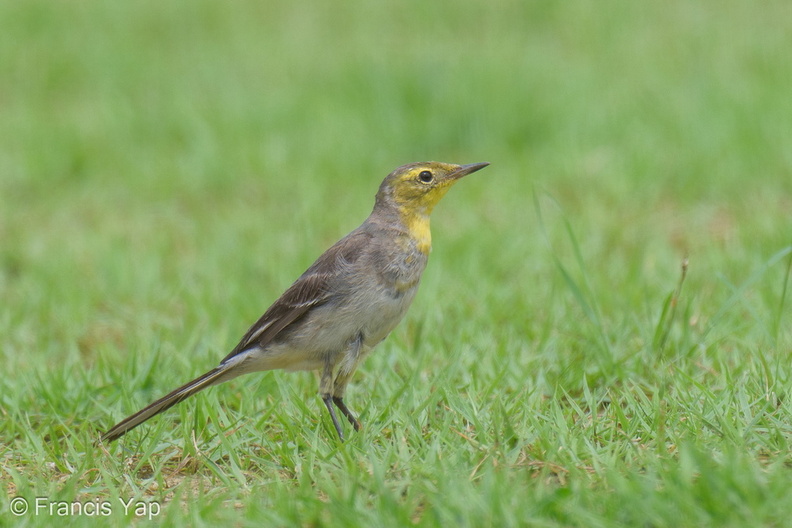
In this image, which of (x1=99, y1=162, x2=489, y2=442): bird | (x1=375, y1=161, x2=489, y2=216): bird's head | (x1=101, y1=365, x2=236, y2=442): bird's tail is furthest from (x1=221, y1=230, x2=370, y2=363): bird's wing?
(x1=375, y1=161, x2=489, y2=216): bird's head

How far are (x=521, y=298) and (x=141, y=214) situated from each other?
3590mm

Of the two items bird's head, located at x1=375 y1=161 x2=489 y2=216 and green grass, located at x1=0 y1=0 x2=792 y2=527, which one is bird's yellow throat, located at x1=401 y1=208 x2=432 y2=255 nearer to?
bird's head, located at x1=375 y1=161 x2=489 y2=216

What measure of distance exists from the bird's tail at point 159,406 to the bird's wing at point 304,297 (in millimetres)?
187

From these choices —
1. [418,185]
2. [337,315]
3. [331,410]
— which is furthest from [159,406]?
[418,185]

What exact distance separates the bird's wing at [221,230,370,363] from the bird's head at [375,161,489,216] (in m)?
0.30

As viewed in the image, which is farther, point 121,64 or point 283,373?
point 121,64

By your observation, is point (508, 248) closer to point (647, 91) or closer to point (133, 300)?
point (133, 300)

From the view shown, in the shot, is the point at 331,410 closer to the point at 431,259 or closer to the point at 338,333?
the point at 338,333

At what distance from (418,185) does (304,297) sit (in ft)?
2.60

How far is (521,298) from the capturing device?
605 cm

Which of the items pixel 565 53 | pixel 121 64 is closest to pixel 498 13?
pixel 565 53

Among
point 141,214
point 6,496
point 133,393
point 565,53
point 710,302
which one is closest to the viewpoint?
point 6,496

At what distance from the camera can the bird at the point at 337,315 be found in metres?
4.51

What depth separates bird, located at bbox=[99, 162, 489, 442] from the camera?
14.8ft
